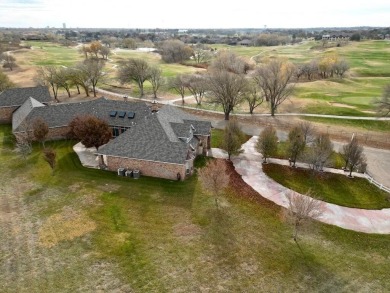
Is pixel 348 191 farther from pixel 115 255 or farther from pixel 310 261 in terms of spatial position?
pixel 115 255

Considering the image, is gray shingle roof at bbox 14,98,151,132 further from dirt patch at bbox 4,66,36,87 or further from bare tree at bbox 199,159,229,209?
dirt patch at bbox 4,66,36,87

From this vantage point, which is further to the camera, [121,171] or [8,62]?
[8,62]

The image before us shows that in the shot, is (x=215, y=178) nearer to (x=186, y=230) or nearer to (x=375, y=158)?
(x=186, y=230)

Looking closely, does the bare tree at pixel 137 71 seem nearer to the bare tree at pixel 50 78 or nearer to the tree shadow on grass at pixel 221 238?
the bare tree at pixel 50 78

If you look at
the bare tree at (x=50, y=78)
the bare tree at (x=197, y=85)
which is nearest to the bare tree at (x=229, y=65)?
the bare tree at (x=197, y=85)

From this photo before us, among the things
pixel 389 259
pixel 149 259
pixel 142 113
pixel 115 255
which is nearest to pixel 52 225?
pixel 115 255

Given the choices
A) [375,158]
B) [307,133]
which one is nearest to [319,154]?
[307,133]
